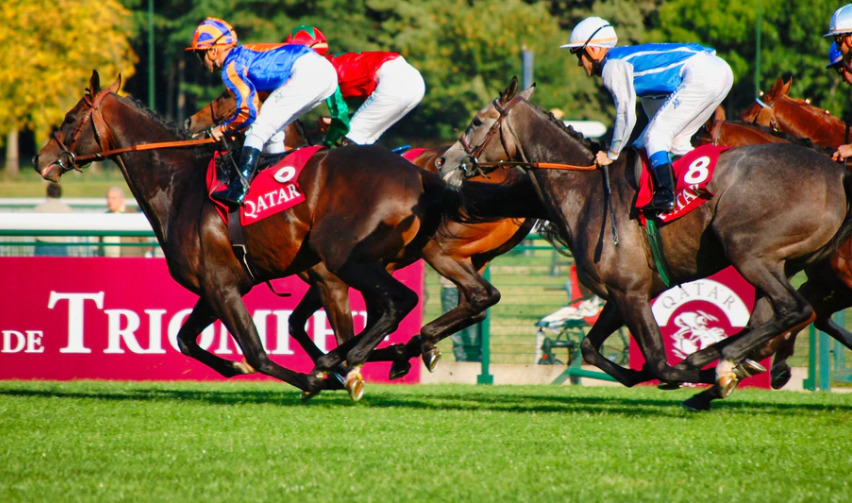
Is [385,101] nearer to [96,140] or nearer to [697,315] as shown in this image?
[96,140]

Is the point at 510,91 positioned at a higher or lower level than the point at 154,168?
higher

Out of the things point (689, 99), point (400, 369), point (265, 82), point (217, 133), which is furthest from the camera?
point (400, 369)

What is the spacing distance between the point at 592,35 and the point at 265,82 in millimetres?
2187

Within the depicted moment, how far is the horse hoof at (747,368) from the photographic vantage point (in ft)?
20.9

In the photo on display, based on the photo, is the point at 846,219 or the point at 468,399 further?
the point at 468,399

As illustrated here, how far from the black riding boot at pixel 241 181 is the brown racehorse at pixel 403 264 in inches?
36.1

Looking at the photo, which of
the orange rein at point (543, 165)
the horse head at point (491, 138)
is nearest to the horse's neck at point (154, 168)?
the horse head at point (491, 138)

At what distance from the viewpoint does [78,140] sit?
742cm

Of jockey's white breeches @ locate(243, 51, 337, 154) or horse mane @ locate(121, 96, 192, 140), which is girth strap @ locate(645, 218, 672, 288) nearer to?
jockey's white breeches @ locate(243, 51, 337, 154)

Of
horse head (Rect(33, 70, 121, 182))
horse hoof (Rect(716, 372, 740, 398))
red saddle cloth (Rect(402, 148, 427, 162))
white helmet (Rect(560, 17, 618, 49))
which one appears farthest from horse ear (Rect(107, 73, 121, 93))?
horse hoof (Rect(716, 372, 740, 398))

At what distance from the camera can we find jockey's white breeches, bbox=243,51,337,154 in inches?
279

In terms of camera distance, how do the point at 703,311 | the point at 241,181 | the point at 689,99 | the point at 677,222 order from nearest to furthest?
the point at 677,222 < the point at 689,99 < the point at 241,181 < the point at 703,311

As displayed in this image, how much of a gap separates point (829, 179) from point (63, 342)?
6613mm

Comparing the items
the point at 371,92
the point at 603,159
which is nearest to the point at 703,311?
the point at 603,159
